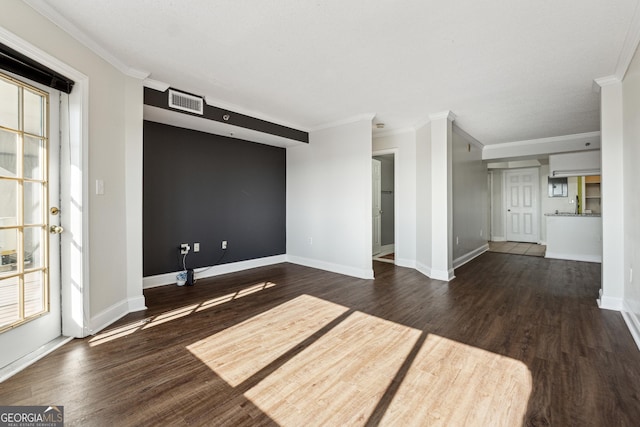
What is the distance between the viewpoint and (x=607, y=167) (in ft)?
9.87

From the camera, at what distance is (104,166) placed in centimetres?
254

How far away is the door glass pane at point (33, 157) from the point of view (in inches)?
79.4

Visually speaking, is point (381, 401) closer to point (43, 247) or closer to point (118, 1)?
point (43, 247)

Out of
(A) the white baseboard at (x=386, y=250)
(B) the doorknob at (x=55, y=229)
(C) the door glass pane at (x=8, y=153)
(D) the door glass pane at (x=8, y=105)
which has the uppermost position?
(D) the door glass pane at (x=8, y=105)

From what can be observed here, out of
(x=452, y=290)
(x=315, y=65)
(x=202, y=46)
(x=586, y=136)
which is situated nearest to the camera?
(x=202, y=46)

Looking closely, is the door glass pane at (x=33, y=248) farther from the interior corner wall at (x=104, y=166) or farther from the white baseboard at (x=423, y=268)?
the white baseboard at (x=423, y=268)

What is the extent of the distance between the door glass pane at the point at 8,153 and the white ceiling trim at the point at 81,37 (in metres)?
0.84

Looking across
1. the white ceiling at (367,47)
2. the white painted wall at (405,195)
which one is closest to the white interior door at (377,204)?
the white painted wall at (405,195)

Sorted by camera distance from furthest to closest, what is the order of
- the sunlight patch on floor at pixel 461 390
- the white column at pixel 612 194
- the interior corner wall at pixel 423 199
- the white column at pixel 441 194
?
the interior corner wall at pixel 423 199, the white column at pixel 441 194, the white column at pixel 612 194, the sunlight patch on floor at pixel 461 390

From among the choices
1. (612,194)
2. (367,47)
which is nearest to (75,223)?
(367,47)

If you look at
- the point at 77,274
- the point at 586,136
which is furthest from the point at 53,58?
the point at 586,136

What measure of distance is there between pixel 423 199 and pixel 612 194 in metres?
2.21

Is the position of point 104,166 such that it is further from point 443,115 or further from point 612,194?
point 612,194

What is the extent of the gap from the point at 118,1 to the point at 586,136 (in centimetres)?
699
